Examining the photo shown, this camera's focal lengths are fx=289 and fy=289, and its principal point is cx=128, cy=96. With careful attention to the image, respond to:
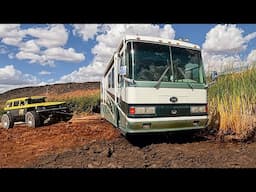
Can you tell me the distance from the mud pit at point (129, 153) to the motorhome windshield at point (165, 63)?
1.61 m

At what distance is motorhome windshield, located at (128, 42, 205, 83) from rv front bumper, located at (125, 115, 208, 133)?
2.91ft

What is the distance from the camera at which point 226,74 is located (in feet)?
26.6

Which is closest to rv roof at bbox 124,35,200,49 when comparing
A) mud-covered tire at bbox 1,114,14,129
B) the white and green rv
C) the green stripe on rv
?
the white and green rv

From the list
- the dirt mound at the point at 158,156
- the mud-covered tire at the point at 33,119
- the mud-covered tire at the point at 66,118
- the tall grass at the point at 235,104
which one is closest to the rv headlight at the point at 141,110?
the dirt mound at the point at 158,156

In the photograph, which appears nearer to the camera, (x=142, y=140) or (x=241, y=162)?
(x=241, y=162)

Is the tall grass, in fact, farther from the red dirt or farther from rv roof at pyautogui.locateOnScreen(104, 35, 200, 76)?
the red dirt

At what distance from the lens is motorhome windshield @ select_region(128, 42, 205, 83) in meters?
6.37

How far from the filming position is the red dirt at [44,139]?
6.93 m

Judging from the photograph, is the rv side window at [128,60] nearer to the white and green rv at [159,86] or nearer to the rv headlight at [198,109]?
the white and green rv at [159,86]

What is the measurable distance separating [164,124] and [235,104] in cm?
200
